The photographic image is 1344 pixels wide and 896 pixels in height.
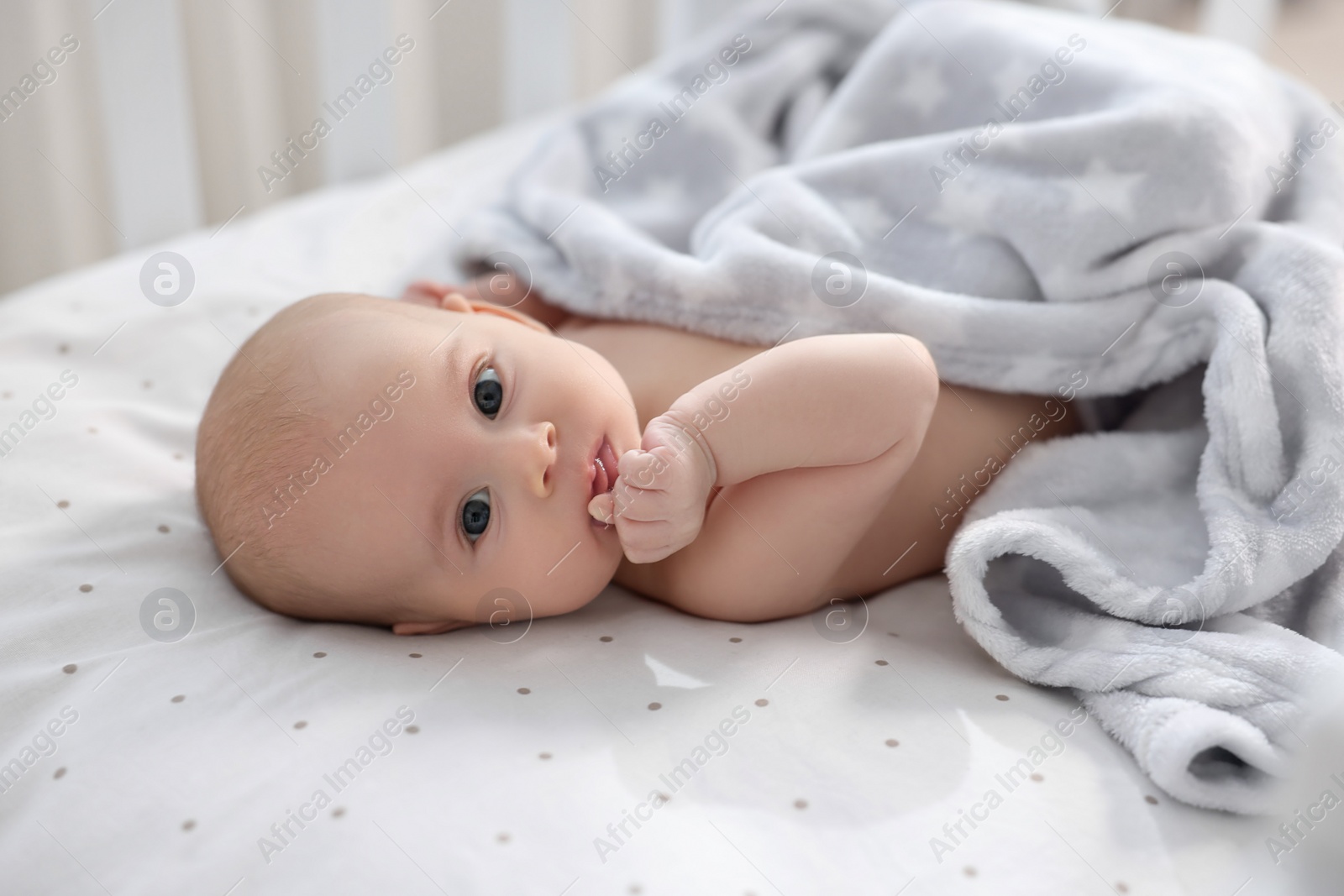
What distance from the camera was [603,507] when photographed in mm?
832

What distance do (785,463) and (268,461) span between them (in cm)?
43

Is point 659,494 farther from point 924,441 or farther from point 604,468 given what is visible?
point 924,441

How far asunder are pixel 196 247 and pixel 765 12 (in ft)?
2.81

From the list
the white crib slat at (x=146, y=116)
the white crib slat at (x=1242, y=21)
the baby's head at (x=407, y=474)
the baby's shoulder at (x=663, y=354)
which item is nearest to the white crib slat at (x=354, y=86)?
the white crib slat at (x=146, y=116)

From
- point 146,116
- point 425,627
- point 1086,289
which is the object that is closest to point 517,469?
point 425,627

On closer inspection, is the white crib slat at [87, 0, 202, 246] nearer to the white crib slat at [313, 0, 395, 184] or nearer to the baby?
the white crib slat at [313, 0, 395, 184]

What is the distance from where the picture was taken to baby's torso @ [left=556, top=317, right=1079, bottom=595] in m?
0.97

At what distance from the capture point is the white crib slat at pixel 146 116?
1.47m

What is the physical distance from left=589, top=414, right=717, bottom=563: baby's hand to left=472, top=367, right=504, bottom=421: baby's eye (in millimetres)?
116

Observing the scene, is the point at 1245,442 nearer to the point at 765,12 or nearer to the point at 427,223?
the point at 765,12

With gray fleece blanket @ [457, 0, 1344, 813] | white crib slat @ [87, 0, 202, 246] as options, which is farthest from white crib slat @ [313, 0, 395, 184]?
gray fleece blanket @ [457, 0, 1344, 813]

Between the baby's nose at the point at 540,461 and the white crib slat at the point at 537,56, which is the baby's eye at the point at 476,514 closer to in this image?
the baby's nose at the point at 540,461

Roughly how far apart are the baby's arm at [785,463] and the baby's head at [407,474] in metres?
0.06

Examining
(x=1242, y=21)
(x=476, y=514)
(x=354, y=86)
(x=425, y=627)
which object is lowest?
(x=425, y=627)
